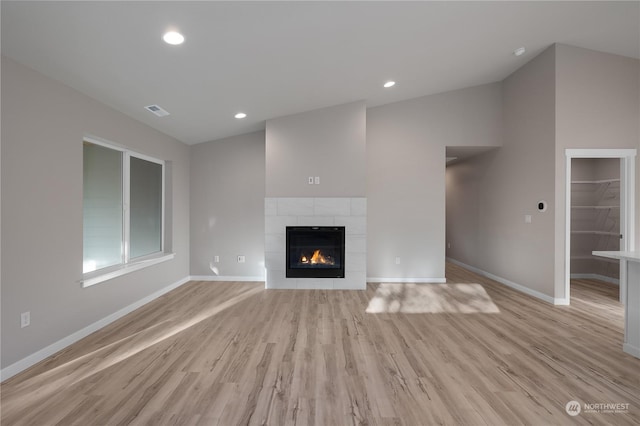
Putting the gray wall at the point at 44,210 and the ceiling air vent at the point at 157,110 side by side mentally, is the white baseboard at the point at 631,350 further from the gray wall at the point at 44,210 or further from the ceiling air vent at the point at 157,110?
the ceiling air vent at the point at 157,110

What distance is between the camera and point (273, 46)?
2611mm

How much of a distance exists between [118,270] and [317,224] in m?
2.62

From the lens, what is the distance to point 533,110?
4137 mm

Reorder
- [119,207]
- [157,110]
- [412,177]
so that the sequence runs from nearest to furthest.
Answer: [157,110]
[119,207]
[412,177]

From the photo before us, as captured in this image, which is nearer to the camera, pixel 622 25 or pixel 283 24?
pixel 283 24

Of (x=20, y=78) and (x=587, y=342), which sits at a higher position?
(x=20, y=78)

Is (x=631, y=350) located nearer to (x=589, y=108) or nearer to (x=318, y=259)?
(x=589, y=108)

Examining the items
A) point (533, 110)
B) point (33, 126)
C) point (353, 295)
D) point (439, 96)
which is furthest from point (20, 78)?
point (533, 110)

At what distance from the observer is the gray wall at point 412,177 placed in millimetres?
4902

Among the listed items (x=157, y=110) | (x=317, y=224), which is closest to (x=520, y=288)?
(x=317, y=224)

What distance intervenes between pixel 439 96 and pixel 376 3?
3037 mm

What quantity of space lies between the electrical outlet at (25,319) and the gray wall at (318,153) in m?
2.90

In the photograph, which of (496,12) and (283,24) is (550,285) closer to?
(496,12)

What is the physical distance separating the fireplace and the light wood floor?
84 centimetres
